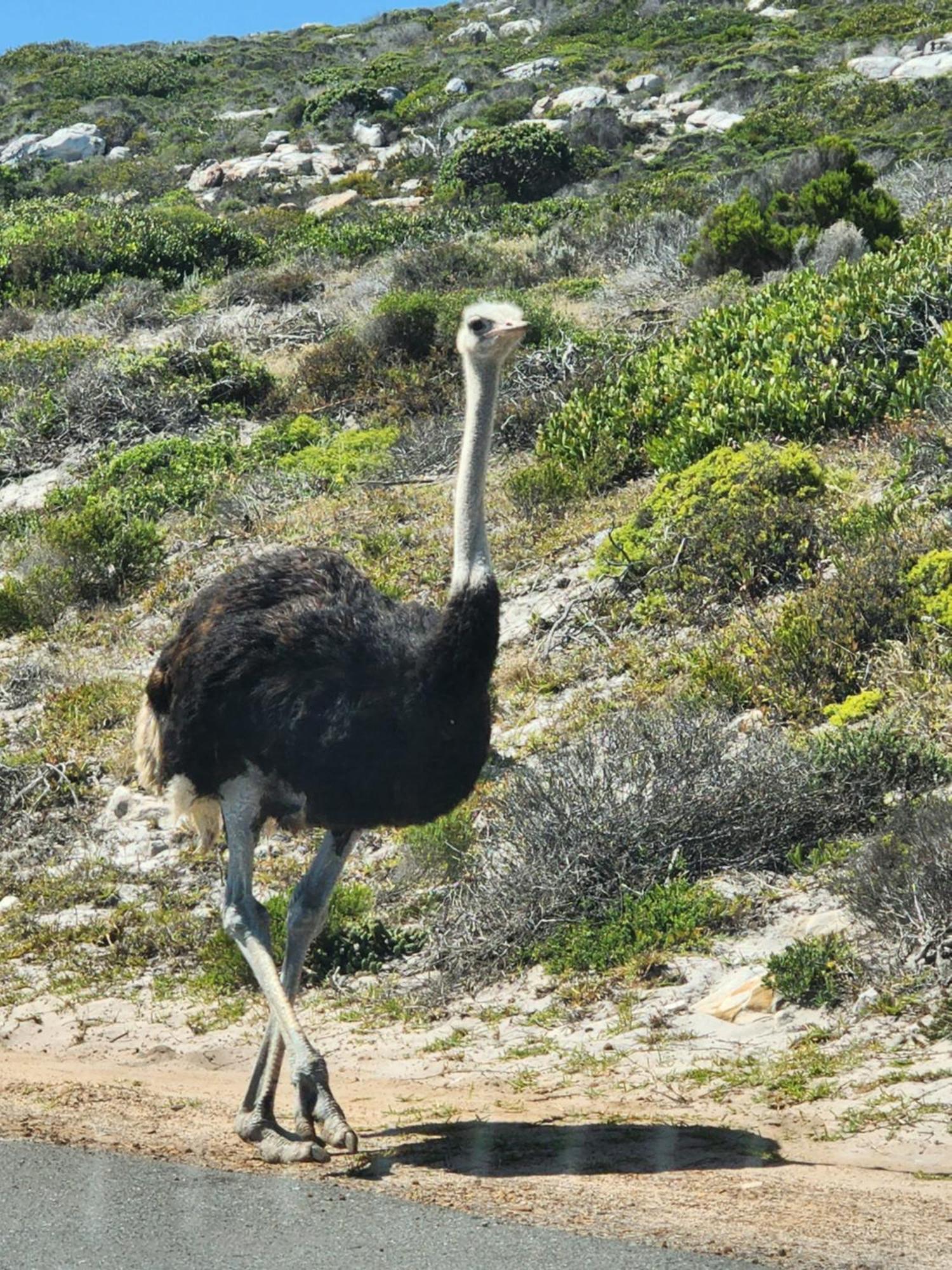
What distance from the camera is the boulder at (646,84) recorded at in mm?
34944

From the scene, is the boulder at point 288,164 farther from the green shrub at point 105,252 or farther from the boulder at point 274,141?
the green shrub at point 105,252

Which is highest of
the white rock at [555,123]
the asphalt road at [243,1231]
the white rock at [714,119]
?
the white rock at [555,123]

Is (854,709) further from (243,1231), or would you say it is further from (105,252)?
(105,252)

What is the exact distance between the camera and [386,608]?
17.3 feet

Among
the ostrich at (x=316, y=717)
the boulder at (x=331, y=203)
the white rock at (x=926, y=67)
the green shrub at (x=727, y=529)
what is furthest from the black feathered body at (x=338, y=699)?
the white rock at (x=926, y=67)

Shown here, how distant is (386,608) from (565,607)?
4.29m

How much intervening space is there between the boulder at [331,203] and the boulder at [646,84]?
919cm

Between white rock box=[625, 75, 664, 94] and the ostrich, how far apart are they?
31534 millimetres

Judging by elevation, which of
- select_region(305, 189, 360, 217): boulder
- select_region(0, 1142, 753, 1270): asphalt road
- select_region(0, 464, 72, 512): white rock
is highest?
select_region(305, 189, 360, 217): boulder

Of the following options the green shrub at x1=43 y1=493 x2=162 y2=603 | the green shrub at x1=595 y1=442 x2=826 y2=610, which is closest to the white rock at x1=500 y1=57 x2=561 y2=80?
the green shrub at x1=43 y1=493 x2=162 y2=603

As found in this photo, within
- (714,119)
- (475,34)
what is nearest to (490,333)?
(714,119)

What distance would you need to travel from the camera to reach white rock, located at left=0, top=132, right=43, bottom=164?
3853 cm

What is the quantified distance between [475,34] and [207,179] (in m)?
18.9

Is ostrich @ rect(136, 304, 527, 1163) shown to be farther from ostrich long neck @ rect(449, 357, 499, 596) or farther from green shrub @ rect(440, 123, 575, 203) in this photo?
green shrub @ rect(440, 123, 575, 203)
